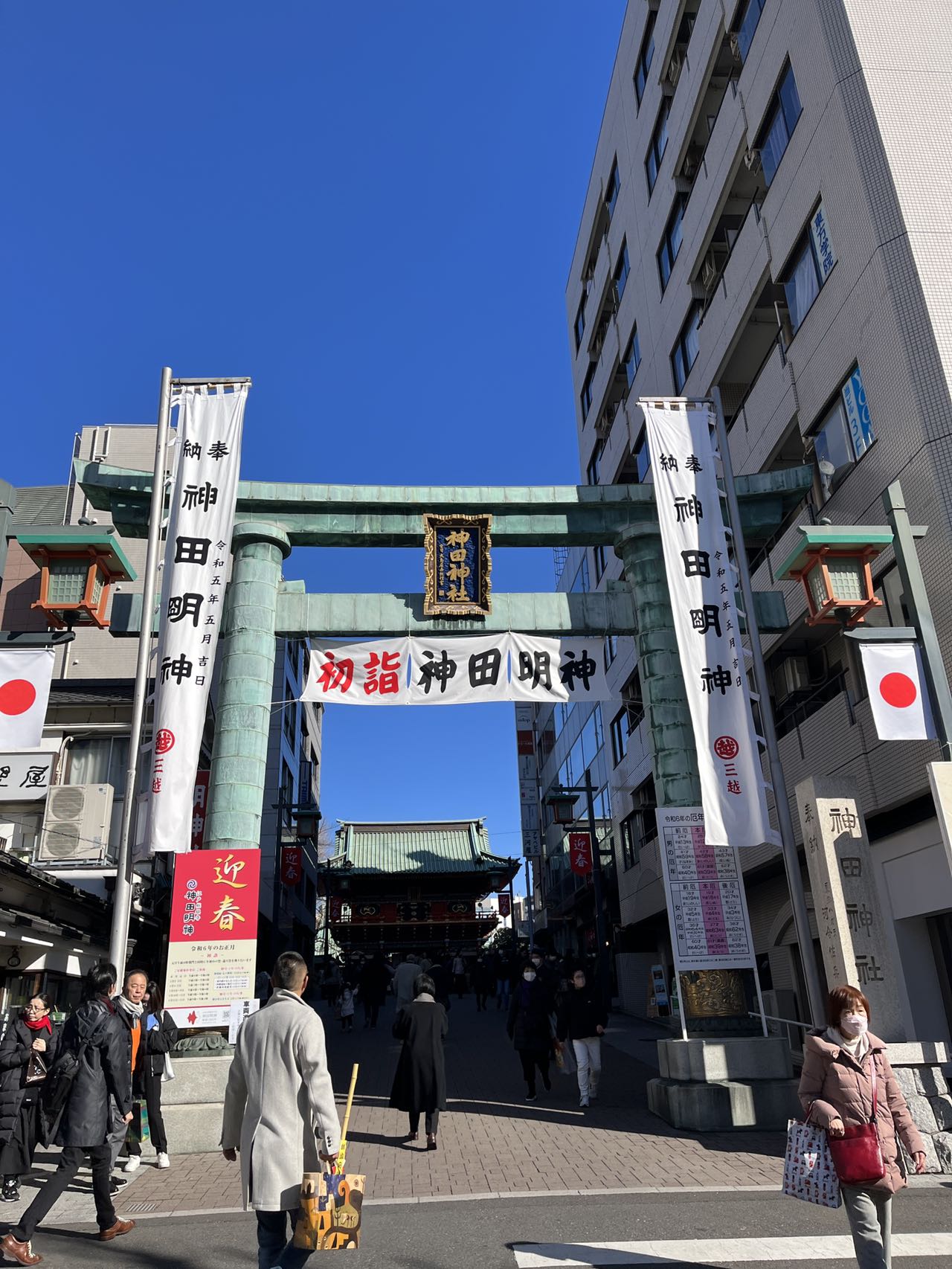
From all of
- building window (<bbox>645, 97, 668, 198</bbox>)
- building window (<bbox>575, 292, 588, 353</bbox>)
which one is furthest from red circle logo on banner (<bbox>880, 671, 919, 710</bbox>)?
building window (<bbox>575, 292, 588, 353</bbox>)

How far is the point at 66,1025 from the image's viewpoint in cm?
668

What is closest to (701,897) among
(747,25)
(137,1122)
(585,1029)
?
(585,1029)

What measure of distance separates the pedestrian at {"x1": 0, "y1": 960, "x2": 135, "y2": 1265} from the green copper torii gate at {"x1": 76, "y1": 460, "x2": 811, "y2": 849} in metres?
4.73

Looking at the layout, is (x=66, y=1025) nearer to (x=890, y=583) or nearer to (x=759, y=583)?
(x=890, y=583)

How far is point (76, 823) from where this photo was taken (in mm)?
19594

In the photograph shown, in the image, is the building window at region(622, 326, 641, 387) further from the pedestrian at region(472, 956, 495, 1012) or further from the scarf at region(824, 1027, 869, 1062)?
the scarf at region(824, 1027, 869, 1062)

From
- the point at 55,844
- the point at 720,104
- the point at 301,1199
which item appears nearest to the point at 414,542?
the point at 301,1199

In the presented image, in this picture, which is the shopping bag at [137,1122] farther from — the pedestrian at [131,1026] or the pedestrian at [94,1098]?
the pedestrian at [94,1098]

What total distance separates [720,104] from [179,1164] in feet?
69.7

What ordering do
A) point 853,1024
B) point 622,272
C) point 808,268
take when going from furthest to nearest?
Result: point 622,272, point 808,268, point 853,1024

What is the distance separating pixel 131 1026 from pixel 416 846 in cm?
4414

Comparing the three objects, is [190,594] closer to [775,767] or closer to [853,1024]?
[775,767]

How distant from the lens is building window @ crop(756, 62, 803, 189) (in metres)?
15.2

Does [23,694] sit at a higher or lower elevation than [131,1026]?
higher
